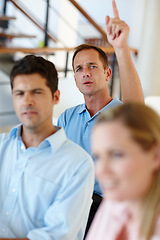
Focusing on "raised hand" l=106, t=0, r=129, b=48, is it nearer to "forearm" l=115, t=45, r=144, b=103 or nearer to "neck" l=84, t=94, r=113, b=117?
"forearm" l=115, t=45, r=144, b=103

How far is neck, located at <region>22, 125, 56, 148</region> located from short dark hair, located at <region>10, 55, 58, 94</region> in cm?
15

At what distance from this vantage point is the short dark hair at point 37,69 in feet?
4.16

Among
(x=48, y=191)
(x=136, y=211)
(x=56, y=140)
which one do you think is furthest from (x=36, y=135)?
(x=136, y=211)

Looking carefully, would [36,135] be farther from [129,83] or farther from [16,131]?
[129,83]

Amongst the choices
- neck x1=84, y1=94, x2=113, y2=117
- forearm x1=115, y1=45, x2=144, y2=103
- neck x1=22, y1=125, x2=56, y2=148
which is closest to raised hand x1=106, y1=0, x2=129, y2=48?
forearm x1=115, y1=45, x2=144, y2=103

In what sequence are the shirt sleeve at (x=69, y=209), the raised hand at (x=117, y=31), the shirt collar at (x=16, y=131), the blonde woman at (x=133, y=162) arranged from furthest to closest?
the raised hand at (x=117, y=31) → the shirt collar at (x=16, y=131) → the shirt sleeve at (x=69, y=209) → the blonde woman at (x=133, y=162)

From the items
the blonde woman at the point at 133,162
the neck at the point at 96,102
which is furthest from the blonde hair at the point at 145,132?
the neck at the point at 96,102

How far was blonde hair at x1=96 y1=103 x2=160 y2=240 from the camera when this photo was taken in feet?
2.33

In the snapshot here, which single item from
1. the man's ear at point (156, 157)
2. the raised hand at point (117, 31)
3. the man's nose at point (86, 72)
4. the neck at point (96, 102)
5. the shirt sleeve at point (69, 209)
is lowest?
the shirt sleeve at point (69, 209)

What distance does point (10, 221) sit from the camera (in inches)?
48.7

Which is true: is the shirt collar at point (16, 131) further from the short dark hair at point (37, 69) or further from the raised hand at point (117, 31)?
the raised hand at point (117, 31)

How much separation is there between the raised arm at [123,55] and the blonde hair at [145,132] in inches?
38.6

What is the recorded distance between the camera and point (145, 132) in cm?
71

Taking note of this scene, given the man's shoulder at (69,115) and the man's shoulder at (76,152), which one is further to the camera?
the man's shoulder at (69,115)
